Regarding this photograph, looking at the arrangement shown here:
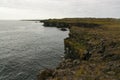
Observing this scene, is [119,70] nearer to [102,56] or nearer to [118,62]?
[118,62]

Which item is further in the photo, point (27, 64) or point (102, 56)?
point (27, 64)

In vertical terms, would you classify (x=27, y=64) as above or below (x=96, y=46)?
below

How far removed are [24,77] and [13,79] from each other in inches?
86.3

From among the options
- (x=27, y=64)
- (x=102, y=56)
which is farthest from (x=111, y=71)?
(x=27, y=64)

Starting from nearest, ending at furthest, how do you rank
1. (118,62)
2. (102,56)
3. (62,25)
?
(118,62) → (102,56) → (62,25)

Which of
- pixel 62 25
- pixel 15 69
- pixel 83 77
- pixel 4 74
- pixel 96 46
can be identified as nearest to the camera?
pixel 83 77

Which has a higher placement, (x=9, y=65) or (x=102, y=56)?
(x=102, y=56)

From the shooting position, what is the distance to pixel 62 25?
14862 centimetres

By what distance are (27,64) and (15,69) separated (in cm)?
459

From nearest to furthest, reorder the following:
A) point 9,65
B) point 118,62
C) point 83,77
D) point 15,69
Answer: point 83,77 → point 118,62 → point 15,69 → point 9,65

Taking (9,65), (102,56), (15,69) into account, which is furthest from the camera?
(9,65)

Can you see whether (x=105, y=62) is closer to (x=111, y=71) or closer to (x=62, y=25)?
(x=111, y=71)

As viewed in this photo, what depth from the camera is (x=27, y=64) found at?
43344 millimetres

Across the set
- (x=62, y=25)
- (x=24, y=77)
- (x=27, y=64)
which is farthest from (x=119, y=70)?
(x=62, y=25)
